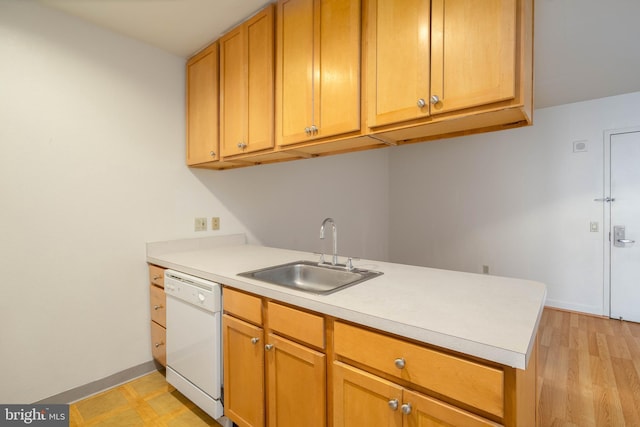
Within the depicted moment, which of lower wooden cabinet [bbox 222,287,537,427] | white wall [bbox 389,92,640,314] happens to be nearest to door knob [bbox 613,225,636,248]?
white wall [bbox 389,92,640,314]

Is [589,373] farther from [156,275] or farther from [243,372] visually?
[156,275]

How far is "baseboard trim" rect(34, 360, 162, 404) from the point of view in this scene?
72.7 inches

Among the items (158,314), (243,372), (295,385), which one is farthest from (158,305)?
(295,385)

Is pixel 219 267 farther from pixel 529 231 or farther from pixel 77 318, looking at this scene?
pixel 529 231

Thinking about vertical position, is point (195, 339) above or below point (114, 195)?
below

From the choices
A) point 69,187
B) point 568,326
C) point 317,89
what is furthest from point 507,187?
point 69,187

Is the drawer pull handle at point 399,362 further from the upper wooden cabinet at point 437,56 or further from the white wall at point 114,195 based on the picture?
the white wall at point 114,195

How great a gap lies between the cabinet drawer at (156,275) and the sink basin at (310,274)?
2.71 feet

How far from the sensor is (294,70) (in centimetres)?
162

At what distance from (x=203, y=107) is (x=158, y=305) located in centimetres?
146

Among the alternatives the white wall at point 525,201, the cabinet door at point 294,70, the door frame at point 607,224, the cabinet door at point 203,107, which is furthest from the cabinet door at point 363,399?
the door frame at point 607,224

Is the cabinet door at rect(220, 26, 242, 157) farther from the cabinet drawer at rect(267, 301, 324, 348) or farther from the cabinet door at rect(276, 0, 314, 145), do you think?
the cabinet drawer at rect(267, 301, 324, 348)

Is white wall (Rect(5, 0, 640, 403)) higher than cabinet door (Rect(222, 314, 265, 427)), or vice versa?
white wall (Rect(5, 0, 640, 403))

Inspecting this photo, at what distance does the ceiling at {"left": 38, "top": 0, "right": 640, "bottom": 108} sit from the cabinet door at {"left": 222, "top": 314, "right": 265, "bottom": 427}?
1.78 metres
